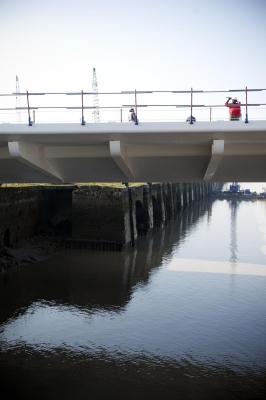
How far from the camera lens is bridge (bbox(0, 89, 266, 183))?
11.6m

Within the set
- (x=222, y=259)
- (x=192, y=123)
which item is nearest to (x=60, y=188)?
(x=222, y=259)

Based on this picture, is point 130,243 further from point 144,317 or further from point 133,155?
point 133,155

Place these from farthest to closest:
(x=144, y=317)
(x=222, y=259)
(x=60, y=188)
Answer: (x=60, y=188), (x=222, y=259), (x=144, y=317)

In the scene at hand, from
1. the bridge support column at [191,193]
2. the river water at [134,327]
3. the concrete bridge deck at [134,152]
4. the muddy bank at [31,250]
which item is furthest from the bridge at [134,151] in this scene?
the bridge support column at [191,193]

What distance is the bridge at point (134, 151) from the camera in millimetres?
11570

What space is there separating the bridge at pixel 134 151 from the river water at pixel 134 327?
6353mm

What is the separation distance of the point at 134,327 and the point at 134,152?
848 cm

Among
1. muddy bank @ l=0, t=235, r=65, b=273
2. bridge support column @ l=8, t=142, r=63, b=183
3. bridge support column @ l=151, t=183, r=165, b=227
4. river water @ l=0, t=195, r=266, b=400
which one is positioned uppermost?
bridge support column @ l=8, t=142, r=63, b=183

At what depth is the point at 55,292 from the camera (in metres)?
23.3

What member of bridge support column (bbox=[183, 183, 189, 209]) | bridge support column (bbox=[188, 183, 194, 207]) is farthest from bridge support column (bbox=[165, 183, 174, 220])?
bridge support column (bbox=[188, 183, 194, 207])

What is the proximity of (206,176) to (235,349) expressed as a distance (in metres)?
7.02

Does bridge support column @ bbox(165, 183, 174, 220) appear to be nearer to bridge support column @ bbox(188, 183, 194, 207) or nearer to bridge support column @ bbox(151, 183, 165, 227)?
bridge support column @ bbox(151, 183, 165, 227)

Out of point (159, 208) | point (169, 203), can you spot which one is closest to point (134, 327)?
point (159, 208)

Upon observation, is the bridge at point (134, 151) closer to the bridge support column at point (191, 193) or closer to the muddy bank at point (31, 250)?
the muddy bank at point (31, 250)
